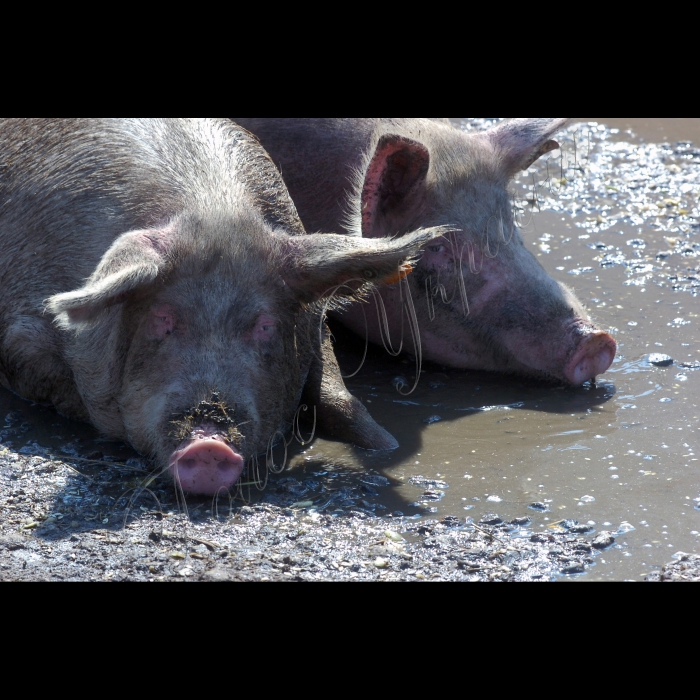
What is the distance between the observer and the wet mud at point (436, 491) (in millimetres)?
4777

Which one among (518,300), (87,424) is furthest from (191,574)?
(518,300)

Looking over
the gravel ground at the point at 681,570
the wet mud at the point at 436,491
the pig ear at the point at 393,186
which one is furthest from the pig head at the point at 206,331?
the gravel ground at the point at 681,570

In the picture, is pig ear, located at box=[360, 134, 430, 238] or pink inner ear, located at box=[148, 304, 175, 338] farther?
pig ear, located at box=[360, 134, 430, 238]

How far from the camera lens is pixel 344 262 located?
17.9 feet

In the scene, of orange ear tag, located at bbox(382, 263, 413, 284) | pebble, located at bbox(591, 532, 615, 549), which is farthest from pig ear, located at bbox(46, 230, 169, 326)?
pebble, located at bbox(591, 532, 615, 549)

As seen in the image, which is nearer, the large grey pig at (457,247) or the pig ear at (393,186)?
the pig ear at (393,186)

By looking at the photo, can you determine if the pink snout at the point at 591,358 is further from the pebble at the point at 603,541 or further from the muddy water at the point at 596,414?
the pebble at the point at 603,541

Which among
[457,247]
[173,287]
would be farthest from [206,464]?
[457,247]

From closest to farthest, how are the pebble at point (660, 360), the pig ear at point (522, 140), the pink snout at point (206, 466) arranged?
the pink snout at point (206, 466)
the pebble at point (660, 360)
the pig ear at point (522, 140)

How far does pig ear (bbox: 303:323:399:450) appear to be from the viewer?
19.7ft

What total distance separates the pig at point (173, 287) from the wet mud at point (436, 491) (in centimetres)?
23

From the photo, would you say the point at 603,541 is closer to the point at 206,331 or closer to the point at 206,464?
the point at 206,464

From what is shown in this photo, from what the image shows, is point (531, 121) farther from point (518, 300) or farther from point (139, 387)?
point (139, 387)

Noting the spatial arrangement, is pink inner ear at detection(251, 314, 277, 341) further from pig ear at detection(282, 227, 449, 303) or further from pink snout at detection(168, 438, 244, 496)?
pink snout at detection(168, 438, 244, 496)
